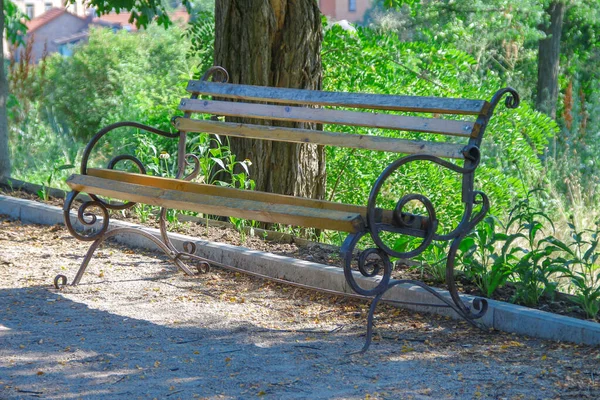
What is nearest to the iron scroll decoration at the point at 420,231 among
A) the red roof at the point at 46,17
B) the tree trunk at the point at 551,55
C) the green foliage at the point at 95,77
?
the tree trunk at the point at 551,55

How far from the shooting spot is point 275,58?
581 cm

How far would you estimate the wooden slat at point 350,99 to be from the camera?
3748 mm

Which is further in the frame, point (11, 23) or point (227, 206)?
point (11, 23)

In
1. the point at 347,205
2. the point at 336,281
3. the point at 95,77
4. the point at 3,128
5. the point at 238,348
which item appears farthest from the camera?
the point at 95,77

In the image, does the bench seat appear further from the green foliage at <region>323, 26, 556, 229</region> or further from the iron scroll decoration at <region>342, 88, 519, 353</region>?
the green foliage at <region>323, 26, 556, 229</region>

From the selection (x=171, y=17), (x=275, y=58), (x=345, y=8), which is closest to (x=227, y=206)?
(x=275, y=58)

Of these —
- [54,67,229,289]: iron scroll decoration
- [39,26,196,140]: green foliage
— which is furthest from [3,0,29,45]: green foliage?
[39,26,196,140]: green foliage

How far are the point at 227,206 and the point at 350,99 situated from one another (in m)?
0.89

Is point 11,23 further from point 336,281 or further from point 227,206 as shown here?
point 227,206

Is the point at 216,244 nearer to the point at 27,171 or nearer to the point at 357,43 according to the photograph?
the point at 357,43

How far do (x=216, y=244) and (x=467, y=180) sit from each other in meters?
1.97

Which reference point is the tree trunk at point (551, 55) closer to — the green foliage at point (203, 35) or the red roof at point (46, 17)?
the green foliage at point (203, 35)

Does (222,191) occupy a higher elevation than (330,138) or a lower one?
lower

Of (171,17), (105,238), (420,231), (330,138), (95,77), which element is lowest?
(105,238)
